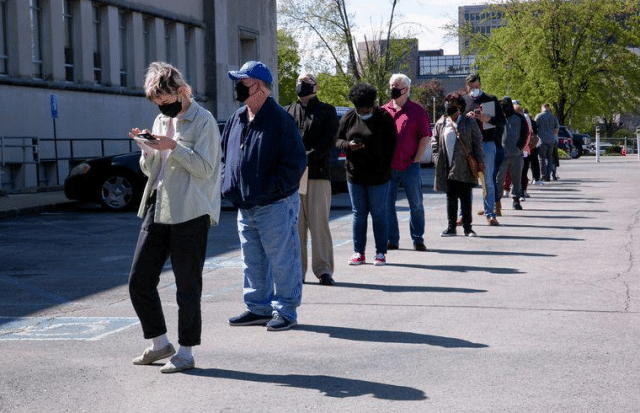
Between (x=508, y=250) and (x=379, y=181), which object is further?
(x=508, y=250)

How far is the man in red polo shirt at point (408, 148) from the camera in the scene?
12.8 m

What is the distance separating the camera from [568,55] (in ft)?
213

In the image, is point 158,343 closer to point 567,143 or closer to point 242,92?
point 242,92

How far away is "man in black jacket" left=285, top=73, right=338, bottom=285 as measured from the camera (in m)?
9.95

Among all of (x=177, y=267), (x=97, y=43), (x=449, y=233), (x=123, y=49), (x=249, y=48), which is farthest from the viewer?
(x=249, y=48)

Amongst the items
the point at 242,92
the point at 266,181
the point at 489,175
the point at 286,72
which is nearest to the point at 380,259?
the point at 266,181

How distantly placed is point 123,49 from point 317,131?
27.4 meters

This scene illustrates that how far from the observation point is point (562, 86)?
65.3 metres

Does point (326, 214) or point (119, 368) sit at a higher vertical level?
point (326, 214)

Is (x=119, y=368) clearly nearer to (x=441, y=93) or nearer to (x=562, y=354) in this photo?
(x=562, y=354)

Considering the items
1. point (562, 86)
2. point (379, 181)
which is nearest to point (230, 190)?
point (379, 181)

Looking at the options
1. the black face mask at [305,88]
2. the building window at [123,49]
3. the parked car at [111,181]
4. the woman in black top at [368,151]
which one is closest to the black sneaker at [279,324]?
the black face mask at [305,88]

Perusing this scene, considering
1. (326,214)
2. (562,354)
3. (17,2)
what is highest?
(17,2)

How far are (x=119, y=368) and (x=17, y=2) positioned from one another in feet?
78.8
